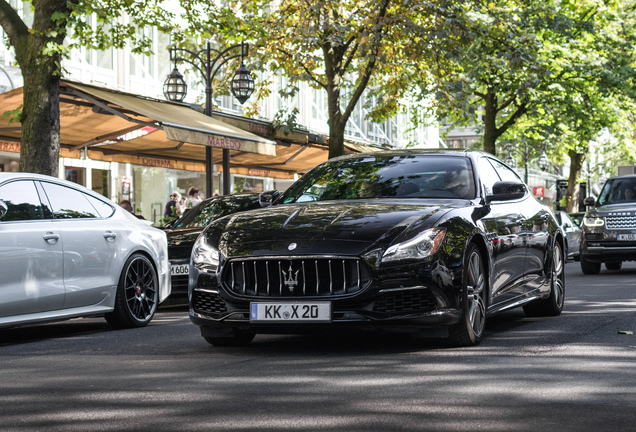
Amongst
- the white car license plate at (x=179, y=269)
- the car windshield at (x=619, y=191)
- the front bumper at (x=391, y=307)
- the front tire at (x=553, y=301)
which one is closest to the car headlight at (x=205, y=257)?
the front bumper at (x=391, y=307)

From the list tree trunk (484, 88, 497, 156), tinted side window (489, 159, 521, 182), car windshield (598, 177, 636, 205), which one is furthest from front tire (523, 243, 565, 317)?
tree trunk (484, 88, 497, 156)

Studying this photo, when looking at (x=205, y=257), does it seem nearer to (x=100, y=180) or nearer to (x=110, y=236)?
(x=110, y=236)

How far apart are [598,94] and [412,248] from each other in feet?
99.8

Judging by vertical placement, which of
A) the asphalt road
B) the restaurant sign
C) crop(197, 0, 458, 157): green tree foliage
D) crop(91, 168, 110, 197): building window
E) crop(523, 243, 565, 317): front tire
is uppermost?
crop(197, 0, 458, 157): green tree foliage

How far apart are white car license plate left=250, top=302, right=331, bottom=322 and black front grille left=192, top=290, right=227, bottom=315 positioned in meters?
0.35

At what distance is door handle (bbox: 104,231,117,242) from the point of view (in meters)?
9.42

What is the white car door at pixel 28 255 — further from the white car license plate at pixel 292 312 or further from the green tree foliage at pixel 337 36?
the green tree foliage at pixel 337 36

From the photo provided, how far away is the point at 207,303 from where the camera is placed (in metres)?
7.21

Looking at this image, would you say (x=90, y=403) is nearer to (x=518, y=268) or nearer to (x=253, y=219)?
(x=253, y=219)

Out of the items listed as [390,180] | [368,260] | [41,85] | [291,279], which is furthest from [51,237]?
[41,85]

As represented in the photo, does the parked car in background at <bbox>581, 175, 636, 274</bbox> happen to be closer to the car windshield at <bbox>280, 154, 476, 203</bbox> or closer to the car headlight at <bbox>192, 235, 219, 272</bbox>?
the car windshield at <bbox>280, 154, 476, 203</bbox>

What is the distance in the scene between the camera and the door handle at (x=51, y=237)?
8570 millimetres

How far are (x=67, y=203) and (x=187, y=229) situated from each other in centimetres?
377

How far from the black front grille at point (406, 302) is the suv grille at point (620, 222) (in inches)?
485
